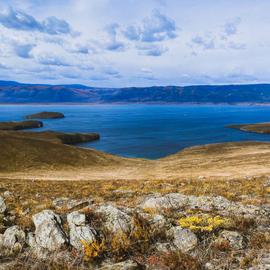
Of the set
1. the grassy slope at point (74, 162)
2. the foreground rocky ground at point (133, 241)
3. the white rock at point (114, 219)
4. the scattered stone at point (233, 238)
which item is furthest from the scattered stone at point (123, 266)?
the grassy slope at point (74, 162)

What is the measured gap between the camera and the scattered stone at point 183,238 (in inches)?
357

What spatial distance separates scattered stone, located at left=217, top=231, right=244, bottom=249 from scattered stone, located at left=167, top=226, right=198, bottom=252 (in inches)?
32.2

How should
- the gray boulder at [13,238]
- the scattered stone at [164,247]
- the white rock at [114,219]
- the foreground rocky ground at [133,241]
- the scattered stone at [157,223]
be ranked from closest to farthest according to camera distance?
the foreground rocky ground at [133,241] < the scattered stone at [164,247] < the gray boulder at [13,238] < the white rock at [114,219] < the scattered stone at [157,223]

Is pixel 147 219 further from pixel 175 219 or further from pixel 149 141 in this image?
pixel 149 141

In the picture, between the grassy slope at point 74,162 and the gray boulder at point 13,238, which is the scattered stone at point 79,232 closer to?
the gray boulder at point 13,238

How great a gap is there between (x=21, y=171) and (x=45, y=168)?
4.54 metres

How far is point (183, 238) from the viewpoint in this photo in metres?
9.35

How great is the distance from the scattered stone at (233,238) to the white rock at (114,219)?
2928mm

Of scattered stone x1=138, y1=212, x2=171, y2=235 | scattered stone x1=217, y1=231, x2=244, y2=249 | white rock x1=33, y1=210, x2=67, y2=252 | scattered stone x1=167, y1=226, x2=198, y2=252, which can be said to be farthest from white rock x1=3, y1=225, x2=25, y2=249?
scattered stone x1=217, y1=231, x2=244, y2=249

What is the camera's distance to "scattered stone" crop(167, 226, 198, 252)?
9070mm

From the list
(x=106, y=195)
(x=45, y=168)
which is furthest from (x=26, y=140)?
(x=106, y=195)

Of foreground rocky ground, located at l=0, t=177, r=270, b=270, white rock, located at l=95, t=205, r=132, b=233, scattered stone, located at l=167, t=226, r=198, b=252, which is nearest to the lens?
foreground rocky ground, located at l=0, t=177, r=270, b=270

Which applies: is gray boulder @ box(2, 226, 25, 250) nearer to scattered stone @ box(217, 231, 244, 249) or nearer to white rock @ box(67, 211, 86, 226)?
white rock @ box(67, 211, 86, 226)

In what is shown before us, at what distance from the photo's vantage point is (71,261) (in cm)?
834
